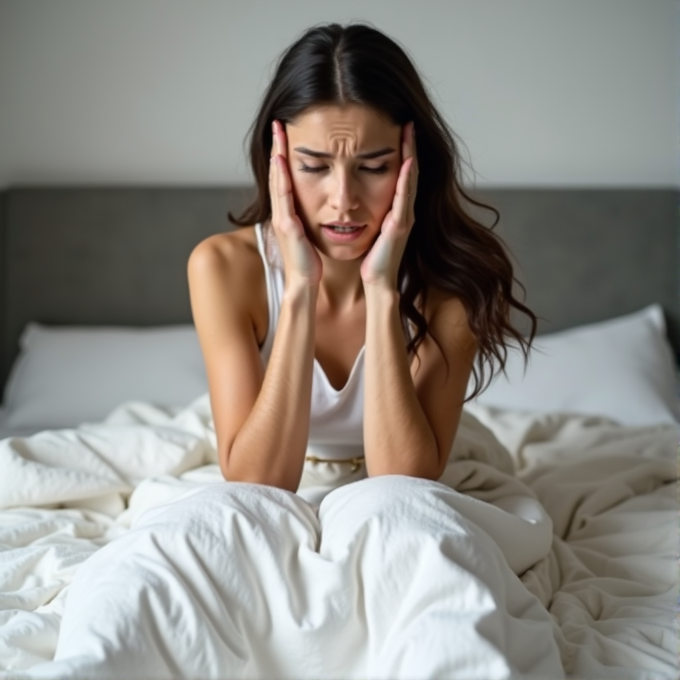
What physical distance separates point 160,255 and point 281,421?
68.2 inches

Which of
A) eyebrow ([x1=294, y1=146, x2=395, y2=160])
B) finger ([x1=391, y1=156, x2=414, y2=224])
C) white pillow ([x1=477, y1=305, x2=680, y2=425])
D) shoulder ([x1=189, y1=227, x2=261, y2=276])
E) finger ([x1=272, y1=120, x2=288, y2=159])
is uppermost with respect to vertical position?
finger ([x1=272, y1=120, x2=288, y2=159])

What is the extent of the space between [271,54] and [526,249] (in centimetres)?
108

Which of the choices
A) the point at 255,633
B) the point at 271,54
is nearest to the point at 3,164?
the point at 271,54

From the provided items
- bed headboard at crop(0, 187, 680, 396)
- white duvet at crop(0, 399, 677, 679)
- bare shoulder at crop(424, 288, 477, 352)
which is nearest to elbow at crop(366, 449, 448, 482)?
white duvet at crop(0, 399, 677, 679)

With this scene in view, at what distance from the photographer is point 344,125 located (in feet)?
5.00

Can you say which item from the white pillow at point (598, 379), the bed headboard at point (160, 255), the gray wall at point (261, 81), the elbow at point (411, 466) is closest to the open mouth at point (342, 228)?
the elbow at point (411, 466)

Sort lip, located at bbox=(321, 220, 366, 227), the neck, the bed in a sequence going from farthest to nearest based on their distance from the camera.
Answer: the neck → lip, located at bbox=(321, 220, 366, 227) → the bed

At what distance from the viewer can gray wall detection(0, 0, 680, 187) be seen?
3199 mm

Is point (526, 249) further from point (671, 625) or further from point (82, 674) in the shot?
point (82, 674)

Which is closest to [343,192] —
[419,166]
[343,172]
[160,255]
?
[343,172]

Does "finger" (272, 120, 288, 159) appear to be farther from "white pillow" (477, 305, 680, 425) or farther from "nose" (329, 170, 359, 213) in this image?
"white pillow" (477, 305, 680, 425)

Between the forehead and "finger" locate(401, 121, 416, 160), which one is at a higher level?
the forehead

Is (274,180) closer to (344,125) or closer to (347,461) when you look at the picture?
(344,125)

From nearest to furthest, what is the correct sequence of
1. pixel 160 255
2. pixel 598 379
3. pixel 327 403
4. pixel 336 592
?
pixel 336 592
pixel 327 403
pixel 598 379
pixel 160 255
